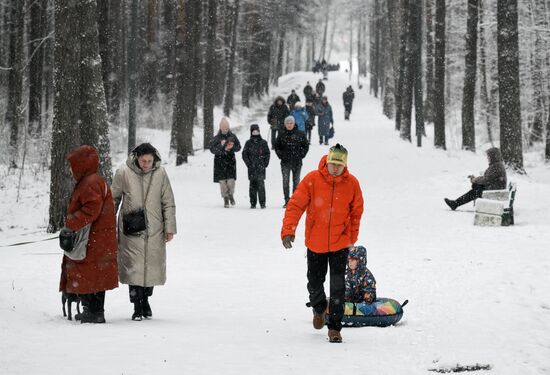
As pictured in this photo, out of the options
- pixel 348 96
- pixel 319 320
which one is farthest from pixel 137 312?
pixel 348 96

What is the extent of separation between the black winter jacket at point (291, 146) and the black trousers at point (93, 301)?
8848 mm

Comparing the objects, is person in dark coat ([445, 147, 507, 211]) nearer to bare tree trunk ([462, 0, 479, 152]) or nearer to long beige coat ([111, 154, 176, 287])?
long beige coat ([111, 154, 176, 287])

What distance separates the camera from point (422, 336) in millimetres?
6793

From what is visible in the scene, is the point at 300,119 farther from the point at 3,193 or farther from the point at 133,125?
the point at 3,193

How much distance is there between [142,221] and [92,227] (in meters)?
0.50

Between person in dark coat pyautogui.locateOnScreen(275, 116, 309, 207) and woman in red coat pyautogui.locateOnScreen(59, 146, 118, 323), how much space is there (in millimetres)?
8750

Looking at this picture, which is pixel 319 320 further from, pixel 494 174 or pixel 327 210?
pixel 494 174

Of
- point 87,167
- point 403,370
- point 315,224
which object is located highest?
point 87,167

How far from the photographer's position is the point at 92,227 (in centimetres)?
662

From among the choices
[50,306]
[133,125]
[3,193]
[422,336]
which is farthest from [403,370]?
[133,125]

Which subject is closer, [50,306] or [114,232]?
[114,232]

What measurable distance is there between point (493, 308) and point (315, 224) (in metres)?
2.60

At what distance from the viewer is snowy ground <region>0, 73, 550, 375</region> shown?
562cm

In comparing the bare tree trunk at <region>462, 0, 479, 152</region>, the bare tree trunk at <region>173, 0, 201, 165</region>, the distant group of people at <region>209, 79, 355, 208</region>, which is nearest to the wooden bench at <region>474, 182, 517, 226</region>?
the distant group of people at <region>209, 79, 355, 208</region>
